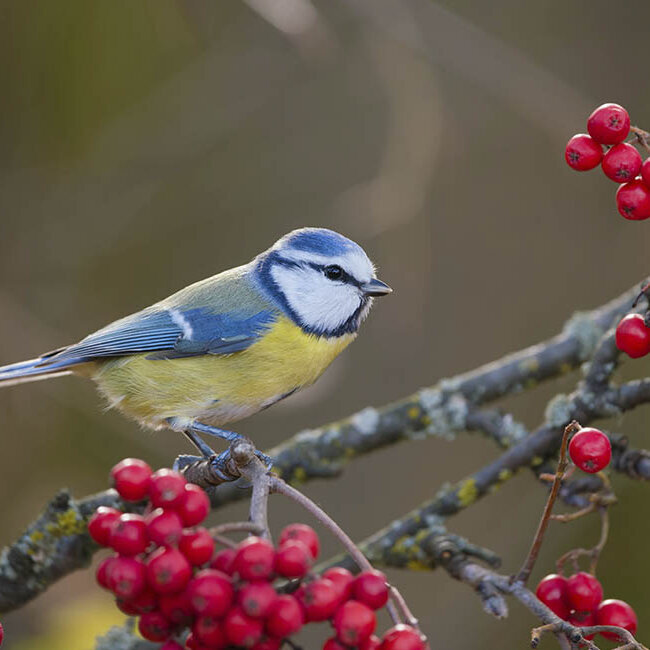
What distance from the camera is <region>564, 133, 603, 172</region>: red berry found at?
5.42 feet

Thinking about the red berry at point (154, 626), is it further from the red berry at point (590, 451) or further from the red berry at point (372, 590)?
the red berry at point (590, 451)

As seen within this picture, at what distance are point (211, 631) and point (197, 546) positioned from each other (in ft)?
0.35

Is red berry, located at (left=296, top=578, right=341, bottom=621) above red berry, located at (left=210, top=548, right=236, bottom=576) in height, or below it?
below

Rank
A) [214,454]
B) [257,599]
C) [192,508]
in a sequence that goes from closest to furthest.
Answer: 1. [257,599]
2. [192,508]
3. [214,454]

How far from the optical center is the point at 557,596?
5.35ft

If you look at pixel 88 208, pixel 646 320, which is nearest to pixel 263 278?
pixel 646 320

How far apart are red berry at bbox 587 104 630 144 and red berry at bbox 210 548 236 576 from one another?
97 centimetres

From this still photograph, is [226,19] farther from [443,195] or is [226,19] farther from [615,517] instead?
[615,517]

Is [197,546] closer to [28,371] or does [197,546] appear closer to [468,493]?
[468,493]

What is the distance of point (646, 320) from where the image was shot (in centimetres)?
168

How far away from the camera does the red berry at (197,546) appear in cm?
118

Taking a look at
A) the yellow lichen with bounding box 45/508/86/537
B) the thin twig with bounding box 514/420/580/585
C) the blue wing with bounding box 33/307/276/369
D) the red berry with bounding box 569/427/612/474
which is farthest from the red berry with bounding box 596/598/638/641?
the yellow lichen with bounding box 45/508/86/537

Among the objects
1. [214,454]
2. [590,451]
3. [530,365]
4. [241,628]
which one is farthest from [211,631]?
[530,365]

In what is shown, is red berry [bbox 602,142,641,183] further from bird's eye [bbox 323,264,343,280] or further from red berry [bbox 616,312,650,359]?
bird's eye [bbox 323,264,343,280]
